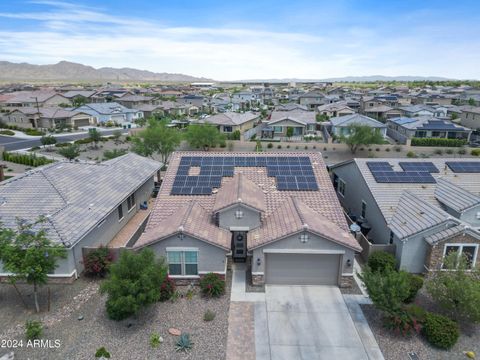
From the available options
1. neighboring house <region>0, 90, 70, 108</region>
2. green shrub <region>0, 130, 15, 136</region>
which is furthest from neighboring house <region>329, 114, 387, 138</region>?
neighboring house <region>0, 90, 70, 108</region>

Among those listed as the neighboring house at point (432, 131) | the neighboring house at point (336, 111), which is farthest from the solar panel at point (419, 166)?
the neighboring house at point (336, 111)

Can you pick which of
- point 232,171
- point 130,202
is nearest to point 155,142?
point 130,202

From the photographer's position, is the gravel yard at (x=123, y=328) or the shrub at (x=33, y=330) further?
the shrub at (x=33, y=330)

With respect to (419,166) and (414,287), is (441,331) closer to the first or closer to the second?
(414,287)

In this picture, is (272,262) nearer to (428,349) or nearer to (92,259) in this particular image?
(428,349)

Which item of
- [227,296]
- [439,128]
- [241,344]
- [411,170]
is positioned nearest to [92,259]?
[227,296]

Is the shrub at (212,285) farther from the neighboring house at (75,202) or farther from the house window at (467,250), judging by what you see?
the house window at (467,250)

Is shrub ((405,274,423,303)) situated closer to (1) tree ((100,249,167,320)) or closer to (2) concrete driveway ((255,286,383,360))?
(2) concrete driveway ((255,286,383,360))
